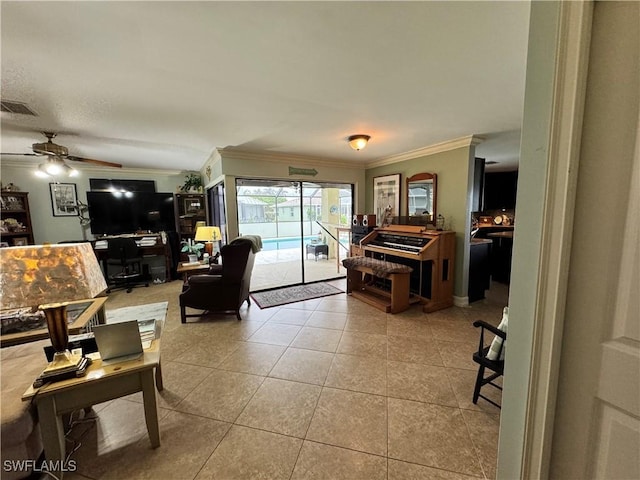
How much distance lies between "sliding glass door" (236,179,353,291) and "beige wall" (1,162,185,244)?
2.81 meters

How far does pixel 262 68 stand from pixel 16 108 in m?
2.25

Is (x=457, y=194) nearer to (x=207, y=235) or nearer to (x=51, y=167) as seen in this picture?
(x=207, y=235)

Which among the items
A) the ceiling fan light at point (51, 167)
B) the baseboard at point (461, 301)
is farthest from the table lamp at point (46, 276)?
the baseboard at point (461, 301)

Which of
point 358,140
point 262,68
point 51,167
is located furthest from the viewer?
point 358,140

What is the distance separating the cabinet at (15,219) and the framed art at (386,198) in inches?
240

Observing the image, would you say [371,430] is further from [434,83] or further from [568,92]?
[434,83]

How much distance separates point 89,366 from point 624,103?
247 centimetres

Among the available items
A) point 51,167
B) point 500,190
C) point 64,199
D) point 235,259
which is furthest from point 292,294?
point 500,190

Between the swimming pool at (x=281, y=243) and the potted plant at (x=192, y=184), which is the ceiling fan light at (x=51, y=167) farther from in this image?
the swimming pool at (x=281, y=243)

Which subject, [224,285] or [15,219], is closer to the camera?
[224,285]

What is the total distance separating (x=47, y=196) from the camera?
459 centimetres

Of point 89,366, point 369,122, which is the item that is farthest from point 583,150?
point 89,366

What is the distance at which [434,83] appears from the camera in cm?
184

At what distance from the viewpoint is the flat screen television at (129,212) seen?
468 cm
